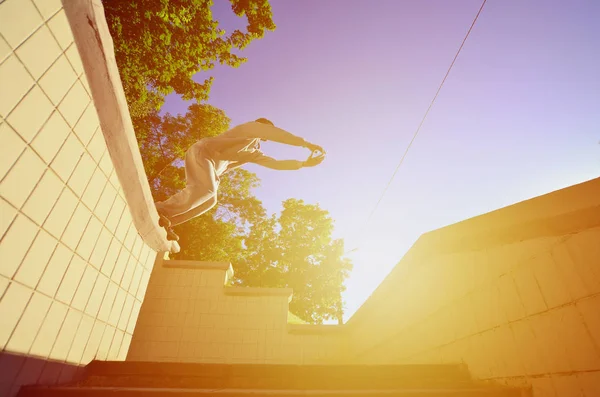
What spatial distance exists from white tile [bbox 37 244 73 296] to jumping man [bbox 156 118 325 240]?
3.97 feet

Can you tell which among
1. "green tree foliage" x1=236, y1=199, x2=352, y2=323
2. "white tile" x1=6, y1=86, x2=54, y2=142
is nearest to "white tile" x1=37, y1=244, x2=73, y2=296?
"white tile" x1=6, y1=86, x2=54, y2=142

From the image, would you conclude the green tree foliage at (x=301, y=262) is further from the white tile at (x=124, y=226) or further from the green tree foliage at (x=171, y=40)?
the white tile at (x=124, y=226)

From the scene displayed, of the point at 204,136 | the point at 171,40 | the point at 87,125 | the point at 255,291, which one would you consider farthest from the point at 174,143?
the point at 87,125

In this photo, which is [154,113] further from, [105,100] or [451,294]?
[451,294]

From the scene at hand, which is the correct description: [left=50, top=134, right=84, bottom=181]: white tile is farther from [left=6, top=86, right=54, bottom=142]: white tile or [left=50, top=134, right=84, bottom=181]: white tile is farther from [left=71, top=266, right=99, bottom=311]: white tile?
[left=71, top=266, right=99, bottom=311]: white tile

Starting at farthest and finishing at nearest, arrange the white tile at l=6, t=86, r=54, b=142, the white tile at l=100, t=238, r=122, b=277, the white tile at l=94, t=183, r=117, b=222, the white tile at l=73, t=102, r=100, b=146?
the white tile at l=100, t=238, r=122, b=277 → the white tile at l=94, t=183, r=117, b=222 → the white tile at l=73, t=102, r=100, b=146 → the white tile at l=6, t=86, r=54, b=142

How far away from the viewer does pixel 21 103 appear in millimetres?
1285

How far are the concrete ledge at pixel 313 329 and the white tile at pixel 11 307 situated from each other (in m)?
5.64

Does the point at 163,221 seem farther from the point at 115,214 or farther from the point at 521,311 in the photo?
the point at 521,311

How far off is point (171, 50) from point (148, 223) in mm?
7920

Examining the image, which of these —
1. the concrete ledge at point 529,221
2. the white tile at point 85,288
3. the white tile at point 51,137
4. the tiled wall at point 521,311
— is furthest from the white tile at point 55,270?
the tiled wall at point 521,311

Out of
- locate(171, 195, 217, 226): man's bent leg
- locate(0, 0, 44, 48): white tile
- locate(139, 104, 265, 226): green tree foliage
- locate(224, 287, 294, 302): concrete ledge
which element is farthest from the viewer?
locate(139, 104, 265, 226): green tree foliage

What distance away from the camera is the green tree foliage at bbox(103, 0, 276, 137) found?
745 centimetres

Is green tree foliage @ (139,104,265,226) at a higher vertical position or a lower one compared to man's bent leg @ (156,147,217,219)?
higher
